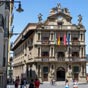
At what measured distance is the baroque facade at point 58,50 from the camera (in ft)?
219

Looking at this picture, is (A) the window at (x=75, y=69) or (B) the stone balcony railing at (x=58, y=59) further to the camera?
(A) the window at (x=75, y=69)

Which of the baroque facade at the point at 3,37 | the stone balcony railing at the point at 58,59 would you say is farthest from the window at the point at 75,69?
the baroque facade at the point at 3,37

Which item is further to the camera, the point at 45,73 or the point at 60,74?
the point at 60,74

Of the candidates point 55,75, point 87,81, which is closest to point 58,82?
point 55,75

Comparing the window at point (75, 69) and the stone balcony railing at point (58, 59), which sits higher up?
the stone balcony railing at point (58, 59)

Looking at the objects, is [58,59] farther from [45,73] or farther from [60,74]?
[45,73]

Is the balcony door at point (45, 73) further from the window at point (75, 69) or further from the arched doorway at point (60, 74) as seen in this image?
the window at point (75, 69)

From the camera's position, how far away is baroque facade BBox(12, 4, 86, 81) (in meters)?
66.8

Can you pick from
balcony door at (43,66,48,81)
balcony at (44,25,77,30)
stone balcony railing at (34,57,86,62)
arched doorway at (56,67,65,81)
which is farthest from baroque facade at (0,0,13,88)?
arched doorway at (56,67,65,81)

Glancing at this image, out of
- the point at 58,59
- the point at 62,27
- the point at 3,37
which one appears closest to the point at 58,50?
the point at 58,59

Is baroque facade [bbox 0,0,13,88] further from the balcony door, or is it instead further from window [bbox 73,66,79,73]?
window [bbox 73,66,79,73]

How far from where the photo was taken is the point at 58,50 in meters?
67.9

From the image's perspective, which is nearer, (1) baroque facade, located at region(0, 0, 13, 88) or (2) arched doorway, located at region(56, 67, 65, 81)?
(1) baroque facade, located at region(0, 0, 13, 88)

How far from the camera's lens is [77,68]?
221 ft
